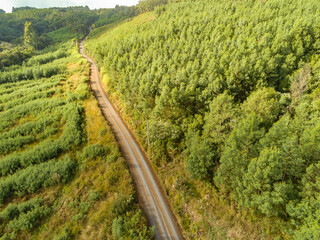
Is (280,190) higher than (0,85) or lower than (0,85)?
lower

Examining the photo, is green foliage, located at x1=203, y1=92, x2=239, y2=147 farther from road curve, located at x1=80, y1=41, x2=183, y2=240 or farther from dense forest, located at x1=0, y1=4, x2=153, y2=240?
dense forest, located at x1=0, y1=4, x2=153, y2=240

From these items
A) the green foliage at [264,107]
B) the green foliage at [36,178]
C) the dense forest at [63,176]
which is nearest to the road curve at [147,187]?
the dense forest at [63,176]

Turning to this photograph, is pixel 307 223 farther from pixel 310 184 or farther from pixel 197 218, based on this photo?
pixel 197 218

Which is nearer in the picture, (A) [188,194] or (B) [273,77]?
(A) [188,194]

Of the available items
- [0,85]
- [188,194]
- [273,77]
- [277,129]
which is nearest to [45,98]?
[0,85]

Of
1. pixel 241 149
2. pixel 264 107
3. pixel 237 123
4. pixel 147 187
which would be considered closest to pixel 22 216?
pixel 147 187

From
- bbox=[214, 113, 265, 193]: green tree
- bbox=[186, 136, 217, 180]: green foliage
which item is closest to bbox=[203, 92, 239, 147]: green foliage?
bbox=[186, 136, 217, 180]: green foliage

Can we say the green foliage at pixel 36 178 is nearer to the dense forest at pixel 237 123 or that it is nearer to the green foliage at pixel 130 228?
Answer: the green foliage at pixel 130 228

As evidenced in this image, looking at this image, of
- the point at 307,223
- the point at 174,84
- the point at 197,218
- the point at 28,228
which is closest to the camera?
the point at 307,223
